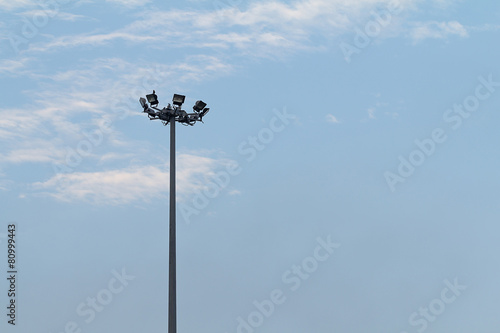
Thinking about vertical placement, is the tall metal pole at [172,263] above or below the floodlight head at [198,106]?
below

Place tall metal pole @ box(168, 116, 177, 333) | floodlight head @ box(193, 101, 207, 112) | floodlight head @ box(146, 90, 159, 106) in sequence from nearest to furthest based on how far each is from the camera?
tall metal pole @ box(168, 116, 177, 333) → floodlight head @ box(146, 90, 159, 106) → floodlight head @ box(193, 101, 207, 112)

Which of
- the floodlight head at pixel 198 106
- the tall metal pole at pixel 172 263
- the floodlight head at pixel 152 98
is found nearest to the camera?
the tall metal pole at pixel 172 263

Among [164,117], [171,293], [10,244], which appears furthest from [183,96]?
[10,244]

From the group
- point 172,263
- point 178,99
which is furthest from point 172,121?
point 172,263

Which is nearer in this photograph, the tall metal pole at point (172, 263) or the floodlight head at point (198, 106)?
the tall metal pole at point (172, 263)

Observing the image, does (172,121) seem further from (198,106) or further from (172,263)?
(172,263)

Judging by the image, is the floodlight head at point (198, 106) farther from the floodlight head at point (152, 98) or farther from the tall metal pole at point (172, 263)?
the floodlight head at point (152, 98)

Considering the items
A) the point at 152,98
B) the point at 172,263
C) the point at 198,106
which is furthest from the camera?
the point at 198,106

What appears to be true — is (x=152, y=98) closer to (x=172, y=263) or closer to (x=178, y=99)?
(x=178, y=99)

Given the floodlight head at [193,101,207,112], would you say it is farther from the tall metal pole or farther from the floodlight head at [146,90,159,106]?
the floodlight head at [146,90,159,106]

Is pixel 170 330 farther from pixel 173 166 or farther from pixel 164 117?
pixel 164 117

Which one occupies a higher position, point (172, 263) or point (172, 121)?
point (172, 121)

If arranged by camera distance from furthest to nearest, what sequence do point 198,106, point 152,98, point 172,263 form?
point 198,106 → point 152,98 → point 172,263

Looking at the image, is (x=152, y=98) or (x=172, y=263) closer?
(x=172, y=263)
